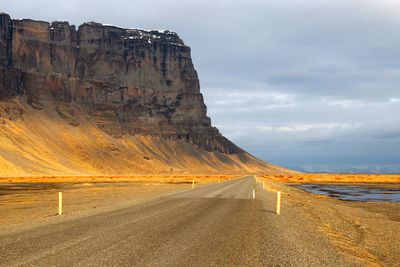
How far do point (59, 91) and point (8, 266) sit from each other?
7001 inches

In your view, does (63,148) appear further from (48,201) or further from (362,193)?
(48,201)

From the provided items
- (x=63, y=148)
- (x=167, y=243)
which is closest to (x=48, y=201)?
(x=167, y=243)

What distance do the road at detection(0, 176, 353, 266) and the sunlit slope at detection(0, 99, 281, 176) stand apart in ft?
329

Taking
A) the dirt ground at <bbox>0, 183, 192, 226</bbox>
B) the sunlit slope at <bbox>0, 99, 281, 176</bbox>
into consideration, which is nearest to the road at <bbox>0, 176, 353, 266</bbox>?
the dirt ground at <bbox>0, 183, 192, 226</bbox>

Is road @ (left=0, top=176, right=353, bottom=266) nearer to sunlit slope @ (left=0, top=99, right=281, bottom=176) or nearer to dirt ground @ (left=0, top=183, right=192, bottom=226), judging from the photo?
dirt ground @ (left=0, top=183, right=192, bottom=226)

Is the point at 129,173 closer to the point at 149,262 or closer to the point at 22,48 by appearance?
the point at 22,48

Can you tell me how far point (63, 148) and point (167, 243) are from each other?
150 m

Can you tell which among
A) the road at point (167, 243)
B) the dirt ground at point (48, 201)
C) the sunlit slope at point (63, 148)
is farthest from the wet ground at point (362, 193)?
the sunlit slope at point (63, 148)

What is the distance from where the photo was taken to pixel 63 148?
158 metres

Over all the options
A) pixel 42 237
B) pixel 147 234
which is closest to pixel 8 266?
pixel 42 237

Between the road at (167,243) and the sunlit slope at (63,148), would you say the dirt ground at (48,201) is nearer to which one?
the road at (167,243)

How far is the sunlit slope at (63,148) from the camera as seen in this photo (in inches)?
5094

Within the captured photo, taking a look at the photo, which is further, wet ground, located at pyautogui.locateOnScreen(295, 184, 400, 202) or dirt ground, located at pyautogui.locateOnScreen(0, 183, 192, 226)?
wet ground, located at pyautogui.locateOnScreen(295, 184, 400, 202)

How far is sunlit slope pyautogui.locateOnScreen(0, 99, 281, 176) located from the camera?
12938cm
